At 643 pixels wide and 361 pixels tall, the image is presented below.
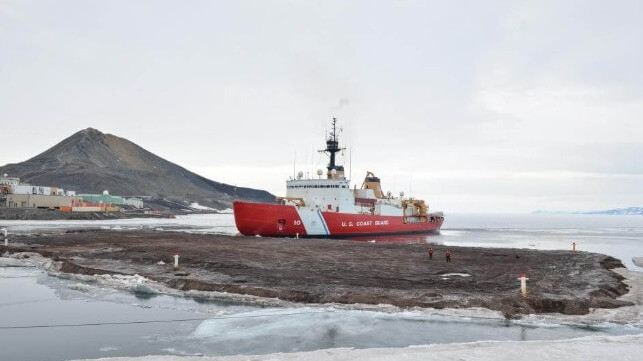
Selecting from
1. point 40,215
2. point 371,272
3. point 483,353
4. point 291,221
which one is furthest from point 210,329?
point 40,215

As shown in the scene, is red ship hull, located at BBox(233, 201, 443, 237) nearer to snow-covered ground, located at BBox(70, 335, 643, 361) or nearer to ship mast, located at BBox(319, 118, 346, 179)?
ship mast, located at BBox(319, 118, 346, 179)

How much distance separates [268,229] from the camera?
142 ft

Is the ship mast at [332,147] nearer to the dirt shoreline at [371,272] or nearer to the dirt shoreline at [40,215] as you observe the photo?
the dirt shoreline at [371,272]

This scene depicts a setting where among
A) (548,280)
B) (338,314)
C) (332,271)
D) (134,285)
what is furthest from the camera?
(332,271)

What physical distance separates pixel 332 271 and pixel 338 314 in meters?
7.71

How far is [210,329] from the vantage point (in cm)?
1205

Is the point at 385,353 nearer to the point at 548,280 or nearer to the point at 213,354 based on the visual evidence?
the point at 213,354

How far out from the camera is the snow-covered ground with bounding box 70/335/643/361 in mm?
9039

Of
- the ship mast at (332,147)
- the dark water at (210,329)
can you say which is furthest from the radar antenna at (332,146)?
the dark water at (210,329)

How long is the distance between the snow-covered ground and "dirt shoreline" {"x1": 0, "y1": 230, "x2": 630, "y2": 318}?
13.5 feet

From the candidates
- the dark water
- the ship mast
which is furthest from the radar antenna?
the dark water

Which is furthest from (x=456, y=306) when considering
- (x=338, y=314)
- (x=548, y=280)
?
(x=548, y=280)

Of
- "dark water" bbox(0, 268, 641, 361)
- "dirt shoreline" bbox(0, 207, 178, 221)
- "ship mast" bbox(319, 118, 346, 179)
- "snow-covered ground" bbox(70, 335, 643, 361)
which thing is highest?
"ship mast" bbox(319, 118, 346, 179)

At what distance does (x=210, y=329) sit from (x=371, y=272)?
34.2ft
